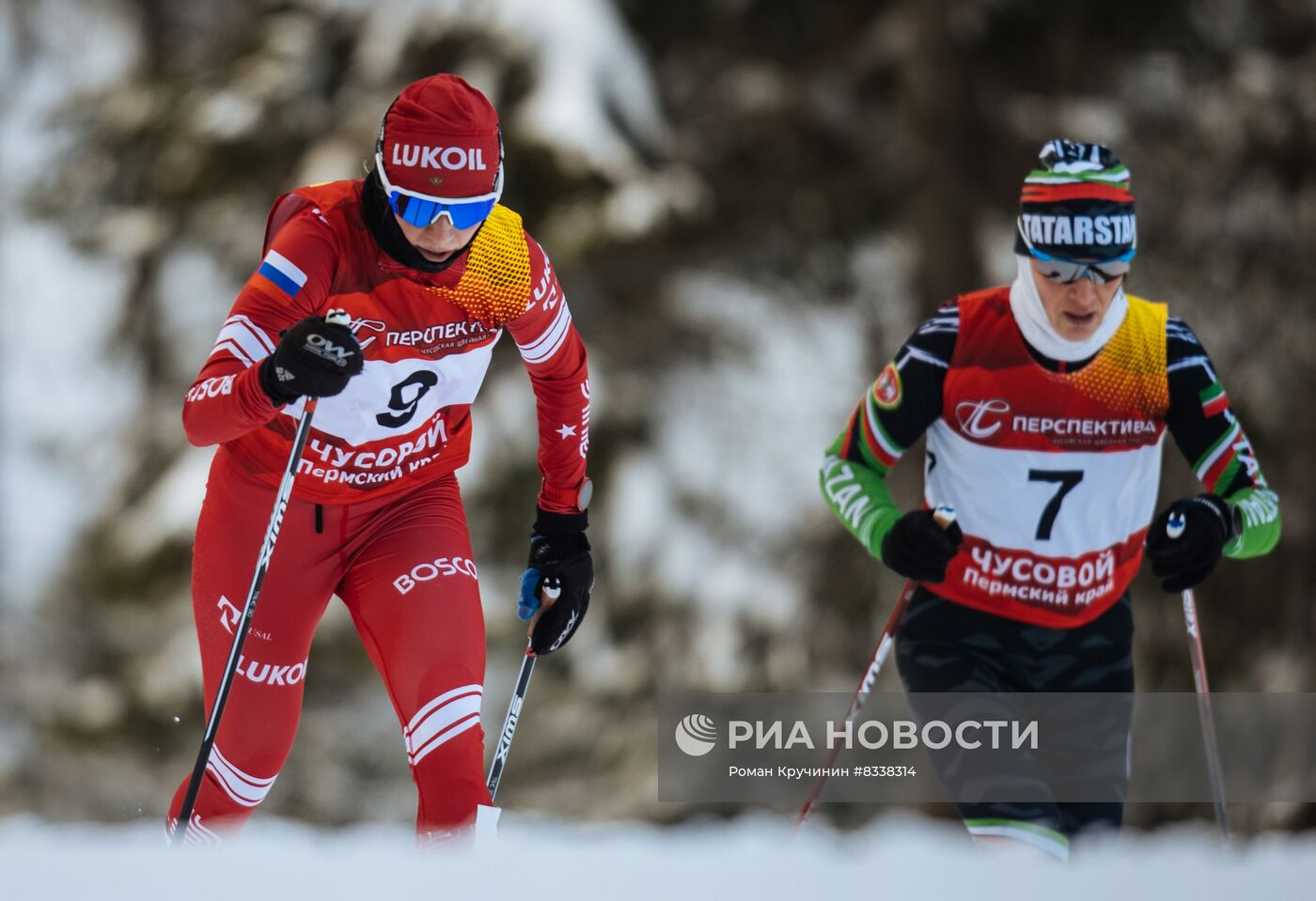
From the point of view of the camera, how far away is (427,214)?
3.44 m

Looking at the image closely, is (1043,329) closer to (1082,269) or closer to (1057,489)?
(1082,269)

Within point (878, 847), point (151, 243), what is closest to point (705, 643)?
point (151, 243)

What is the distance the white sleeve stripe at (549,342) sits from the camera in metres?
3.83

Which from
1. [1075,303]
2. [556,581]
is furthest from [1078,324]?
[556,581]

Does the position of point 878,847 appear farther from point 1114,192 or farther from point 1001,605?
point 1114,192

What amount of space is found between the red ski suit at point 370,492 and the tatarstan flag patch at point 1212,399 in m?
1.51

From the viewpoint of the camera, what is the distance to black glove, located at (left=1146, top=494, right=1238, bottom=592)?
3.61 m

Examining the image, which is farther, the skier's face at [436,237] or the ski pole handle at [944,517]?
the ski pole handle at [944,517]

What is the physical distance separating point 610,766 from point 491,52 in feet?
14.9

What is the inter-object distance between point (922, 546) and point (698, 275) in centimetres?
720

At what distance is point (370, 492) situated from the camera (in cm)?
378

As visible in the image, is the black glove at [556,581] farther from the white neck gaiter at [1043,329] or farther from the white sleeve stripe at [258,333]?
the white neck gaiter at [1043,329]

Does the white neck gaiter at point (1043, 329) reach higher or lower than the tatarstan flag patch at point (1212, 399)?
higher

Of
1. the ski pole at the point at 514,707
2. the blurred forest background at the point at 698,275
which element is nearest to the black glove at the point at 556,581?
the ski pole at the point at 514,707
